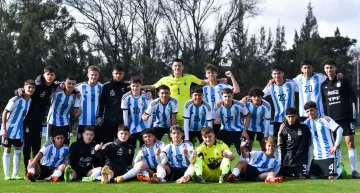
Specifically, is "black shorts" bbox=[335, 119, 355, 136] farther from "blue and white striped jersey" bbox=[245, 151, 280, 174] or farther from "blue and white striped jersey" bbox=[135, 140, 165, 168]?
"blue and white striped jersey" bbox=[135, 140, 165, 168]

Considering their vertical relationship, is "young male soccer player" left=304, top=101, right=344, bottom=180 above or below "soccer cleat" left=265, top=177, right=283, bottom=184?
above

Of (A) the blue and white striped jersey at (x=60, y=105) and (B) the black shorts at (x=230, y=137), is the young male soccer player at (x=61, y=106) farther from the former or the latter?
(B) the black shorts at (x=230, y=137)

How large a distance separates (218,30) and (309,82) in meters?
31.4

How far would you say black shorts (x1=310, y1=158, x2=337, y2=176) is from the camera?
1003cm

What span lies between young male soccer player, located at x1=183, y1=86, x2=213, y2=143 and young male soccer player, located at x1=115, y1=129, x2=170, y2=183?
0.75 metres

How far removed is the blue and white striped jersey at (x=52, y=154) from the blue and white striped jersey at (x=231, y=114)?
2915 mm

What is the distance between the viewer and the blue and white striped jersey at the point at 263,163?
9820 millimetres

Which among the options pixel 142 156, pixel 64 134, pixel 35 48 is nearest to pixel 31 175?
pixel 64 134

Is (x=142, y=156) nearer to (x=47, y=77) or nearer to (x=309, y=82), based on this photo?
(x=47, y=77)

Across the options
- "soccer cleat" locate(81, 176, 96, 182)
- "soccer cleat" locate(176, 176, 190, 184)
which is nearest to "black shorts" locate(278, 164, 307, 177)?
"soccer cleat" locate(176, 176, 190, 184)

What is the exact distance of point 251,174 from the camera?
31.9ft

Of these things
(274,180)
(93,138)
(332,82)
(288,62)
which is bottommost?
(274,180)

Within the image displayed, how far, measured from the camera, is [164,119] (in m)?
10.9

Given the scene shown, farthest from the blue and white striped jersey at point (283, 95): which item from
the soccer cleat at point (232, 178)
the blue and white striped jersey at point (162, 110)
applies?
the soccer cleat at point (232, 178)
